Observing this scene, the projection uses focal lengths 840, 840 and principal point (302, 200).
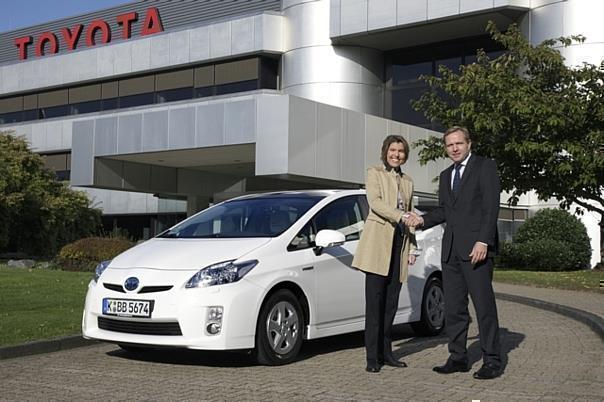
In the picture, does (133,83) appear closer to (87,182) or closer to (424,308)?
(87,182)

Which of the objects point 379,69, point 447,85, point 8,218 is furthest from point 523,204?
point 8,218

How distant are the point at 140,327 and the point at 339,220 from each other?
2.32 metres

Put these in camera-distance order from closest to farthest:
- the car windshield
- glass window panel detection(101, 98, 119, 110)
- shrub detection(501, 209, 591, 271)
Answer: the car windshield < shrub detection(501, 209, 591, 271) < glass window panel detection(101, 98, 119, 110)

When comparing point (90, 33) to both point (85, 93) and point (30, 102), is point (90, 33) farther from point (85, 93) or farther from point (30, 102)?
point (30, 102)

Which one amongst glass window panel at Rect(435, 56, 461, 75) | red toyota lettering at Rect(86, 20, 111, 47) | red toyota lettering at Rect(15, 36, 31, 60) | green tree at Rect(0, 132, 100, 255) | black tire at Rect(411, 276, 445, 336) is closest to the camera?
black tire at Rect(411, 276, 445, 336)

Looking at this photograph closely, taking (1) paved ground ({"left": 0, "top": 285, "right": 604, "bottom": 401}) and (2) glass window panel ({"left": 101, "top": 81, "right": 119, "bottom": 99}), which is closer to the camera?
(1) paved ground ({"left": 0, "top": 285, "right": 604, "bottom": 401})

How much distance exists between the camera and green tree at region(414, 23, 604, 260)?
62.6 feet

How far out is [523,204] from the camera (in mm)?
33844

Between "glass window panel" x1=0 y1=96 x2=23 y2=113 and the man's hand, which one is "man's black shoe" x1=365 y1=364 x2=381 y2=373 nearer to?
the man's hand

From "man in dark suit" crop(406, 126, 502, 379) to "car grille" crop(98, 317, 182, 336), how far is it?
217 centimetres

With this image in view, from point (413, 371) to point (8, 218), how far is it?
87.6ft

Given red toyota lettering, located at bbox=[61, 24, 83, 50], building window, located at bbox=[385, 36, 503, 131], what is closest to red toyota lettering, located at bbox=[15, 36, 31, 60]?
red toyota lettering, located at bbox=[61, 24, 83, 50]

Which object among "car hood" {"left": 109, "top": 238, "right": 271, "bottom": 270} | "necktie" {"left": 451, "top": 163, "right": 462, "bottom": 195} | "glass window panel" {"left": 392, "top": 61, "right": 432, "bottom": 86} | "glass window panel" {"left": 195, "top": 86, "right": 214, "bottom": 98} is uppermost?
"glass window panel" {"left": 392, "top": 61, "right": 432, "bottom": 86}

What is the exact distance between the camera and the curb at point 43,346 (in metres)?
7.86
